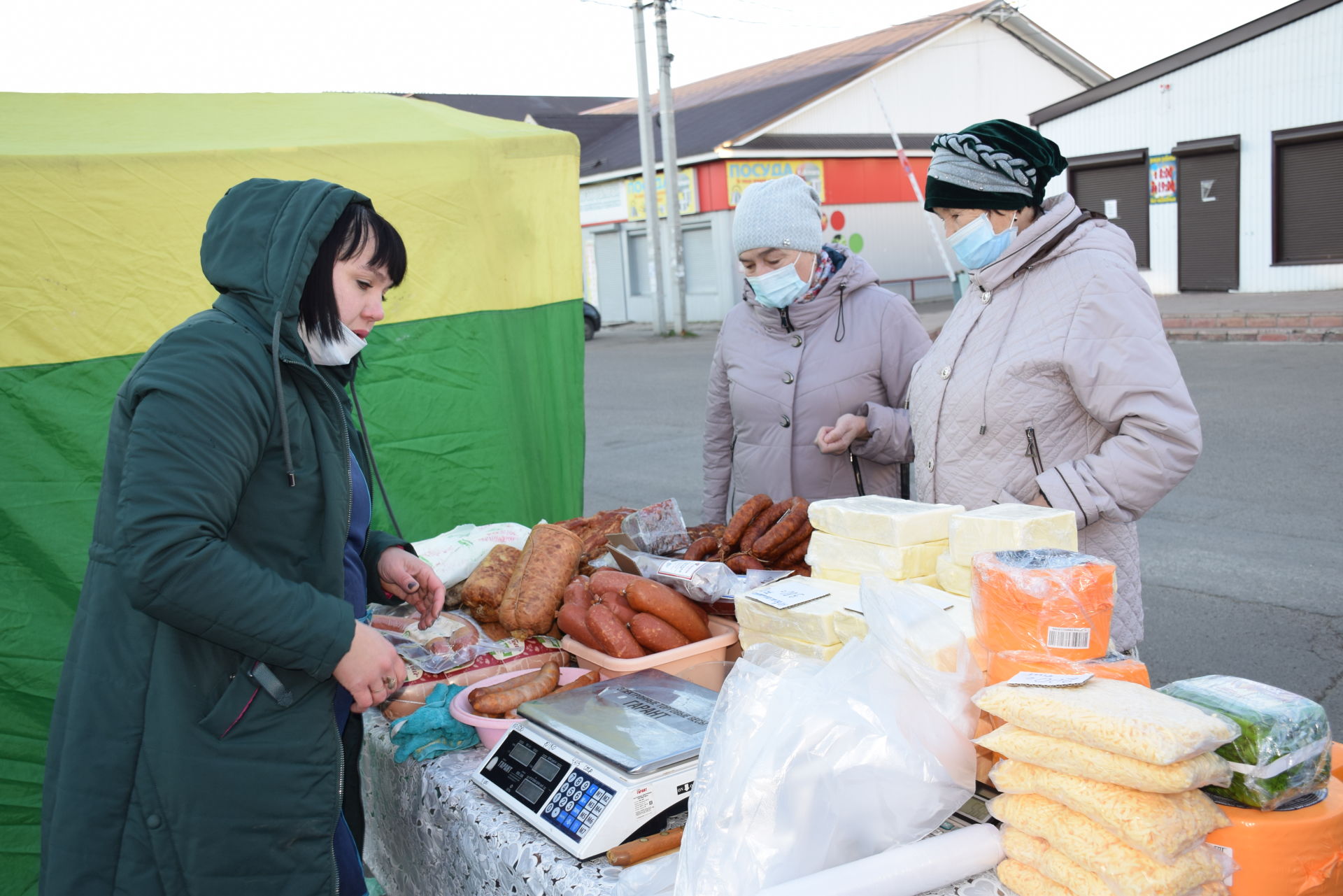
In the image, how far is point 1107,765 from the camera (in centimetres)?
131

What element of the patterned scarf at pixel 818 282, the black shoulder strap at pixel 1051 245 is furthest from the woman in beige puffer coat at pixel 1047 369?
the patterned scarf at pixel 818 282

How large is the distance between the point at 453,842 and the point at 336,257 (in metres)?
1.17

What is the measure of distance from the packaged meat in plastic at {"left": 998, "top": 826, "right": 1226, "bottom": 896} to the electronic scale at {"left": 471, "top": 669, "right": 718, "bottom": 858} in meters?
0.52

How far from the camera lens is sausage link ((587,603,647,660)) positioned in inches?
91.6

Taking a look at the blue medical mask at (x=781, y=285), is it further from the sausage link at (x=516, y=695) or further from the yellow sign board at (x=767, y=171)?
the yellow sign board at (x=767, y=171)

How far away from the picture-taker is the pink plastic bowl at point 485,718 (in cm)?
204

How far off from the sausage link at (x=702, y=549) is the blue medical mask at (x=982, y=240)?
1.06 m

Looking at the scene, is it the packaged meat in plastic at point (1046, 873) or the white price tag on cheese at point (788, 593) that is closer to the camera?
the packaged meat in plastic at point (1046, 873)

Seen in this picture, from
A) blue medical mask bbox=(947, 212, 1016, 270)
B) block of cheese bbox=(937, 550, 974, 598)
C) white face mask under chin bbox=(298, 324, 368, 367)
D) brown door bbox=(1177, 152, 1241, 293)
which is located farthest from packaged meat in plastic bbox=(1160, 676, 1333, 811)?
brown door bbox=(1177, 152, 1241, 293)

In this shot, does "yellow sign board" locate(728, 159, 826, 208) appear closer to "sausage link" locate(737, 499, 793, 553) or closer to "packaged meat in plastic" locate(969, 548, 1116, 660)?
"sausage link" locate(737, 499, 793, 553)

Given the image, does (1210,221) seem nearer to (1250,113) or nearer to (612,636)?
(1250,113)

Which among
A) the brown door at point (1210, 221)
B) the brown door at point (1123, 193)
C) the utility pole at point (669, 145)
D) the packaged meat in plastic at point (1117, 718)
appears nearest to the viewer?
the packaged meat in plastic at point (1117, 718)

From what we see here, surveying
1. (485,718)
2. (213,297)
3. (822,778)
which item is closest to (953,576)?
(822,778)

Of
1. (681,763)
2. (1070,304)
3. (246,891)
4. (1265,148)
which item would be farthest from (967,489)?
(1265,148)
